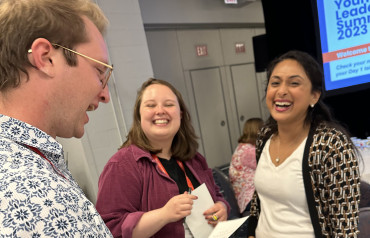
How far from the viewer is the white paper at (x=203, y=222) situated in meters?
1.10

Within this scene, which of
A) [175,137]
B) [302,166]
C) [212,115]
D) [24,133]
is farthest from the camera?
[212,115]

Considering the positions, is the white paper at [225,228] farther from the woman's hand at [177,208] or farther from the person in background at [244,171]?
the person in background at [244,171]

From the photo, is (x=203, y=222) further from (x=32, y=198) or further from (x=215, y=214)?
(x=32, y=198)

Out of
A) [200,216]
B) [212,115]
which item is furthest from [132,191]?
[212,115]

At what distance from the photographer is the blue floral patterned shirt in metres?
0.36

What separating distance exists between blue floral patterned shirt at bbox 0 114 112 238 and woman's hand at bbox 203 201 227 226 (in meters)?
0.83

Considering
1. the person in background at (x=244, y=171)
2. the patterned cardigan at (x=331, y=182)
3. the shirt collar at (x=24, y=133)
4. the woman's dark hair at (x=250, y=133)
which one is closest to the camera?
the shirt collar at (x=24, y=133)

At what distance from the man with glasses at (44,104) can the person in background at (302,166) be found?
99cm

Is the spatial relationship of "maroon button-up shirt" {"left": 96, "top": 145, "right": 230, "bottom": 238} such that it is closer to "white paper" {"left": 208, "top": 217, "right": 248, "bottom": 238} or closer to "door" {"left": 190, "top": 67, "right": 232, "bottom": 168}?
"white paper" {"left": 208, "top": 217, "right": 248, "bottom": 238}

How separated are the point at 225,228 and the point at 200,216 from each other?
0.48ft

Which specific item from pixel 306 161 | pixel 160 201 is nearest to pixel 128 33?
pixel 160 201

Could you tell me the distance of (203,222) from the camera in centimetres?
120

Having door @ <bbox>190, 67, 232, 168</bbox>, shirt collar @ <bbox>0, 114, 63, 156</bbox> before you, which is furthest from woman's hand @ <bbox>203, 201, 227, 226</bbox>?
door @ <bbox>190, 67, 232, 168</bbox>

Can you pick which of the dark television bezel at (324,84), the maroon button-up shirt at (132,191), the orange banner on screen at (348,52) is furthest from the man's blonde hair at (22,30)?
the orange banner on screen at (348,52)
